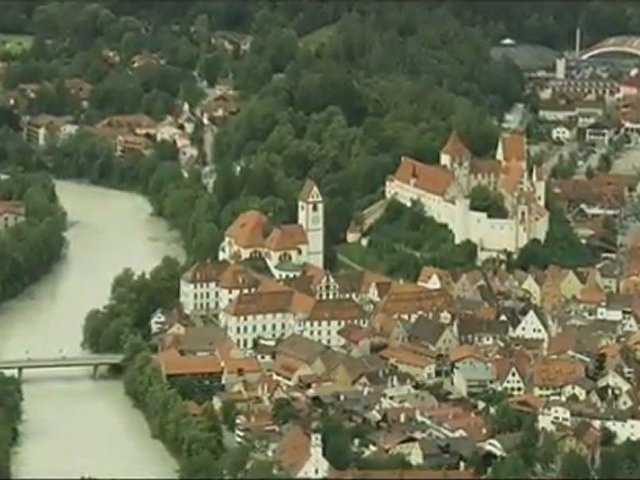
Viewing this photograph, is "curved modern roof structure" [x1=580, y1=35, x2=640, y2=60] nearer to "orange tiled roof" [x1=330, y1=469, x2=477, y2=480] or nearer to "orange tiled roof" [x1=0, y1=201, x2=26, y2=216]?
"orange tiled roof" [x1=0, y1=201, x2=26, y2=216]

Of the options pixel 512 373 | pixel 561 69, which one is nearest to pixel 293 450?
pixel 512 373

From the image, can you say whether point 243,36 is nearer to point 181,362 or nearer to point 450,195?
point 450,195

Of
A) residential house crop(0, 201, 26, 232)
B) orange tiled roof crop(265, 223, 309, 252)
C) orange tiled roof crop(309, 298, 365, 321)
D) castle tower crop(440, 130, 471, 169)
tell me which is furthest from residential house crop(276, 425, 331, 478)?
residential house crop(0, 201, 26, 232)

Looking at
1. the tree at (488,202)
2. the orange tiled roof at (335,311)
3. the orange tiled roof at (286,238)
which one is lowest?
the orange tiled roof at (335,311)

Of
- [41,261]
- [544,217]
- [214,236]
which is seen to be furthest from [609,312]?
[41,261]

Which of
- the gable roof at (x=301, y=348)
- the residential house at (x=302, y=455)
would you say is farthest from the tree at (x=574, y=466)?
the gable roof at (x=301, y=348)

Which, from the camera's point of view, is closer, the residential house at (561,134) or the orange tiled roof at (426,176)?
the orange tiled roof at (426,176)

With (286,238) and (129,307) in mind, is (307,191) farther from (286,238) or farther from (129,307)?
(129,307)

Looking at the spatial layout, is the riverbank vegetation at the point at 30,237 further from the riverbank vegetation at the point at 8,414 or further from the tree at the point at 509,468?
the tree at the point at 509,468
